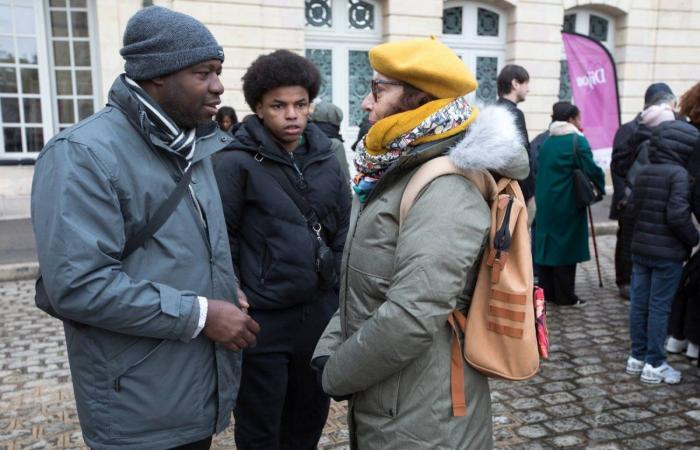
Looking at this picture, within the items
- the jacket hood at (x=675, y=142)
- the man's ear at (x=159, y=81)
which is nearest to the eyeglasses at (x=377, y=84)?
the man's ear at (x=159, y=81)

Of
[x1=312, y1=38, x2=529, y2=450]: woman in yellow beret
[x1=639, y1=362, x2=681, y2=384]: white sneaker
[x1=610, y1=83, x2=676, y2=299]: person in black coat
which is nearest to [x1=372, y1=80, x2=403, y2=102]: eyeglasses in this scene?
[x1=312, y1=38, x2=529, y2=450]: woman in yellow beret

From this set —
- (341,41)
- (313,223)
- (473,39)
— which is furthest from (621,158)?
(473,39)

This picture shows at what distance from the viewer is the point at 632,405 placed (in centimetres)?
395

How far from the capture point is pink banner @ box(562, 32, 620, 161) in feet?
23.6

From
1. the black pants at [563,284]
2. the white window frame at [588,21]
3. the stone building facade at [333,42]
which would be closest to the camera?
the black pants at [563,284]

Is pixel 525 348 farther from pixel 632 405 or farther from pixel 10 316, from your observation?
pixel 10 316

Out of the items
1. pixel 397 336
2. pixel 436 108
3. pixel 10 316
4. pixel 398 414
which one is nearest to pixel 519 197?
pixel 436 108

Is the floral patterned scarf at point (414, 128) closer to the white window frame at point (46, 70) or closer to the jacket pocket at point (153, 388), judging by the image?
the jacket pocket at point (153, 388)

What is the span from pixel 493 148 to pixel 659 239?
296 centimetres

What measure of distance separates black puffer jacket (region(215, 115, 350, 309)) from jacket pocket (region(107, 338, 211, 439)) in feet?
2.31

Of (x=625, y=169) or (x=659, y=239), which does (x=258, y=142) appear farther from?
(x=625, y=169)

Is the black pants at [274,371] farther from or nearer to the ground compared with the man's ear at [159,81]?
nearer to the ground

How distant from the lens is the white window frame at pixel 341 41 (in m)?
11.6

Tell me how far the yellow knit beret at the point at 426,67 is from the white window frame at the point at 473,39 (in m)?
11.2
